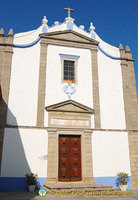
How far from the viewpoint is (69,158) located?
1127cm

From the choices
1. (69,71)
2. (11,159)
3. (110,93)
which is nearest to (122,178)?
(110,93)

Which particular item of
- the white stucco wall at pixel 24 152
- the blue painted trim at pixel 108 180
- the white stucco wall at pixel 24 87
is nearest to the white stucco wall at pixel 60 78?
the white stucco wall at pixel 24 87

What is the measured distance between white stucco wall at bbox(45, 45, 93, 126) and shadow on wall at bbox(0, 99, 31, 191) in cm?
228

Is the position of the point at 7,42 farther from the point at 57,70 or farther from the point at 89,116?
the point at 89,116

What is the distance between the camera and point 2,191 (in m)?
9.88

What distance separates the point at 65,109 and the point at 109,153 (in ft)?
10.8

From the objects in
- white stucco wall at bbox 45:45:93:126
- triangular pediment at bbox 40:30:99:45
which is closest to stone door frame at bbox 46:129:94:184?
white stucco wall at bbox 45:45:93:126

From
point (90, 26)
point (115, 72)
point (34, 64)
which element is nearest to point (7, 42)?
point (34, 64)

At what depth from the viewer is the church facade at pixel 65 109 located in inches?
423

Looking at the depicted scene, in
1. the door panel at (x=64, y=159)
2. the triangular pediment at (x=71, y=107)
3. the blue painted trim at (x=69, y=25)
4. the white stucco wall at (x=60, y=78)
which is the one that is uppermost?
the blue painted trim at (x=69, y=25)

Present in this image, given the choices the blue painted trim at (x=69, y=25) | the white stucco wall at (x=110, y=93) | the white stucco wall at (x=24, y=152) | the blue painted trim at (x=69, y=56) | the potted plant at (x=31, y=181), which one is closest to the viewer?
the potted plant at (x=31, y=181)

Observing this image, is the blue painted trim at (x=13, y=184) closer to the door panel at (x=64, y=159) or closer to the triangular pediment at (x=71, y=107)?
the door panel at (x=64, y=159)

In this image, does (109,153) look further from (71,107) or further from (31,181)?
(31,181)

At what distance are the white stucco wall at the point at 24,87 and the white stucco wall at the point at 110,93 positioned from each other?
3.76m
